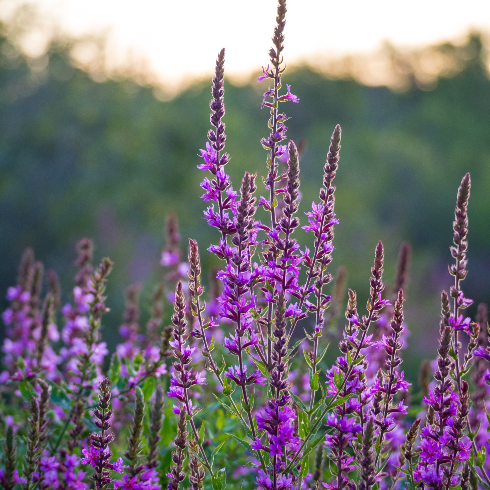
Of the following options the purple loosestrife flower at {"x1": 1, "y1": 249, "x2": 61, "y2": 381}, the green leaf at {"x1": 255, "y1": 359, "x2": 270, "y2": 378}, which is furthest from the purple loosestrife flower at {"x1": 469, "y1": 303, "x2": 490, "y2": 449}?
the purple loosestrife flower at {"x1": 1, "y1": 249, "x2": 61, "y2": 381}

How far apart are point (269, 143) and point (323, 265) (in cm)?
63

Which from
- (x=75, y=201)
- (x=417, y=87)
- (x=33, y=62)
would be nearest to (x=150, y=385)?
(x=75, y=201)

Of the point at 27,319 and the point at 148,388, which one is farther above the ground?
the point at 27,319

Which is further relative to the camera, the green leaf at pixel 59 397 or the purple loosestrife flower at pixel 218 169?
the green leaf at pixel 59 397

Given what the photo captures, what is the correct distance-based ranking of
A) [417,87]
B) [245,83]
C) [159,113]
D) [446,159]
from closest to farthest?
[159,113] < [446,159] < [245,83] < [417,87]

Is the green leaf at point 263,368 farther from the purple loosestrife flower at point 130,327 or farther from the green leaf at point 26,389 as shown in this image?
the purple loosestrife flower at point 130,327

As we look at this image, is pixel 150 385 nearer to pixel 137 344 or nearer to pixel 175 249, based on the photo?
pixel 175 249

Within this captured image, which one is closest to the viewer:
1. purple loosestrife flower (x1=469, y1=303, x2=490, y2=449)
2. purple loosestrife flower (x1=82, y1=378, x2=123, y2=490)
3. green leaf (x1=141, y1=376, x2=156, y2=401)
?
purple loosestrife flower (x1=82, y1=378, x2=123, y2=490)

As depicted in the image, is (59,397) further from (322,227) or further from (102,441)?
(322,227)

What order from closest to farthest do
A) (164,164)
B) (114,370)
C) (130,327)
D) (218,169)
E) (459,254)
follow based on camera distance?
1. (218,169)
2. (459,254)
3. (114,370)
4. (130,327)
5. (164,164)

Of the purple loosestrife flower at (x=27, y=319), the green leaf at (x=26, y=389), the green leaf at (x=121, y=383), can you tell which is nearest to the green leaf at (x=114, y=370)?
the green leaf at (x=121, y=383)

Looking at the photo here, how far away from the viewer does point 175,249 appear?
494 centimetres

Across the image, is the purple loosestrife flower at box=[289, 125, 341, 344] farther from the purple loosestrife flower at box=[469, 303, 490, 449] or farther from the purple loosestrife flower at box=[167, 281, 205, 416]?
the purple loosestrife flower at box=[469, 303, 490, 449]

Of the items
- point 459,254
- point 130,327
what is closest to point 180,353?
point 459,254
